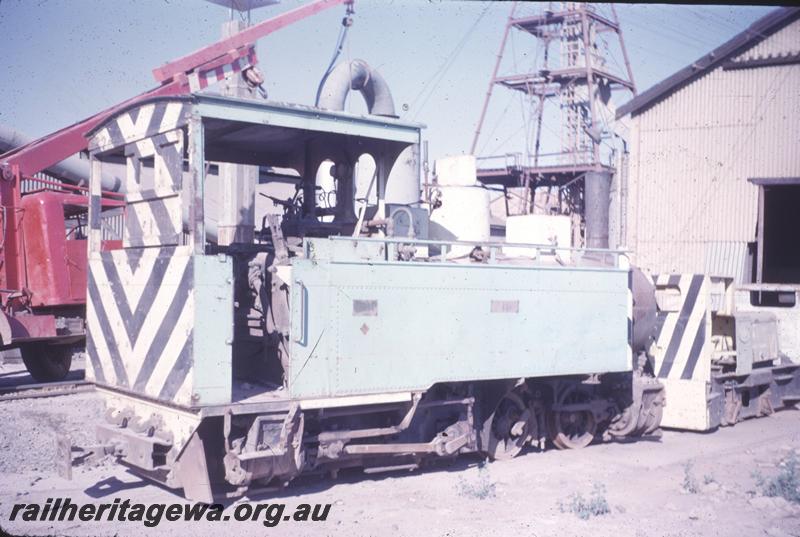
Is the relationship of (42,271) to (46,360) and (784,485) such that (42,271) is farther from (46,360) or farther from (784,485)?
(784,485)

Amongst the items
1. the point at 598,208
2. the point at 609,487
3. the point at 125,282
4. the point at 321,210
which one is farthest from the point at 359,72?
the point at 609,487

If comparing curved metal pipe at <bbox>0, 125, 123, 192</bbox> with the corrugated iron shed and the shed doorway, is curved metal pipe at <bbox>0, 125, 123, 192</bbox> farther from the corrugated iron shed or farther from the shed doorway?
the shed doorway

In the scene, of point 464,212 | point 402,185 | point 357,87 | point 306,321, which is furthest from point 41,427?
point 357,87

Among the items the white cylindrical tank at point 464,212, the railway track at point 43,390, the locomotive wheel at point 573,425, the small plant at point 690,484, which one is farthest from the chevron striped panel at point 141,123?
the white cylindrical tank at point 464,212

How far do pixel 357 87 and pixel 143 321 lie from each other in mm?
8699

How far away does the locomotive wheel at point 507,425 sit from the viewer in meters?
7.84

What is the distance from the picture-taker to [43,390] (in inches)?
410

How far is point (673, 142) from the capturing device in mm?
18859

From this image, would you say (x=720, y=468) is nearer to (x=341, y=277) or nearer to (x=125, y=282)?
(x=341, y=277)

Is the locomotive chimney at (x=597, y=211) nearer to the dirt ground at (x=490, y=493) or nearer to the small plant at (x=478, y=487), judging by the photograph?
the dirt ground at (x=490, y=493)

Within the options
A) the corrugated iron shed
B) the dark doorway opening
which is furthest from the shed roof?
the dark doorway opening

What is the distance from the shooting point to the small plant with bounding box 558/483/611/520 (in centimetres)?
589

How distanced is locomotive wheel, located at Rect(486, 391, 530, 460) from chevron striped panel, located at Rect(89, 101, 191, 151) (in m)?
4.26

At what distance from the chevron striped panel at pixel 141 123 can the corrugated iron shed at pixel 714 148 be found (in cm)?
1506
